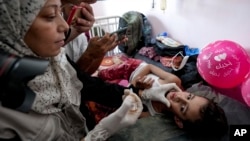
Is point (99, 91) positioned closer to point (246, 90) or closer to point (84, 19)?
point (84, 19)

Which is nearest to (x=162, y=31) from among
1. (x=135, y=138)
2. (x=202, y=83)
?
(x=202, y=83)

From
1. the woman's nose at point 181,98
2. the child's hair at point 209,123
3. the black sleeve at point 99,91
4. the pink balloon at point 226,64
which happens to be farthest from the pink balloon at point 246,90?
the black sleeve at point 99,91

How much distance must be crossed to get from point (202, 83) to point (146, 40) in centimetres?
118

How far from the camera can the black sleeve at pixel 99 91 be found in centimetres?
119

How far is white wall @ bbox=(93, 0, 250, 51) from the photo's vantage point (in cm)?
179

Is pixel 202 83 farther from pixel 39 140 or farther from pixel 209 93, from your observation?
pixel 39 140

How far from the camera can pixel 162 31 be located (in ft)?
9.12

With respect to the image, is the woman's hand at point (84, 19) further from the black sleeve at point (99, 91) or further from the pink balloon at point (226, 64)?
the pink balloon at point (226, 64)

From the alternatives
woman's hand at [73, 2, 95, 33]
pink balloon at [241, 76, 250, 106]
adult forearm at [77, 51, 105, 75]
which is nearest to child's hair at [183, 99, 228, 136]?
pink balloon at [241, 76, 250, 106]

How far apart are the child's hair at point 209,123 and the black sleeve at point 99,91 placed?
0.45 meters

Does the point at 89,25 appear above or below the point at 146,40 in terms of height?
above

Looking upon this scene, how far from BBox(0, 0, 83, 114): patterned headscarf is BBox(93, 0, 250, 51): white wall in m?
1.39

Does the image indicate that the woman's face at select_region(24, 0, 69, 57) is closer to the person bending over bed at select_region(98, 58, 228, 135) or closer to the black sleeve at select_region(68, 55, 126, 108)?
the black sleeve at select_region(68, 55, 126, 108)

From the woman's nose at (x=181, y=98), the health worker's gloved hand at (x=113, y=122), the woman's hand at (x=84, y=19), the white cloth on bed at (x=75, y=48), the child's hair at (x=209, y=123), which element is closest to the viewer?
the health worker's gloved hand at (x=113, y=122)
